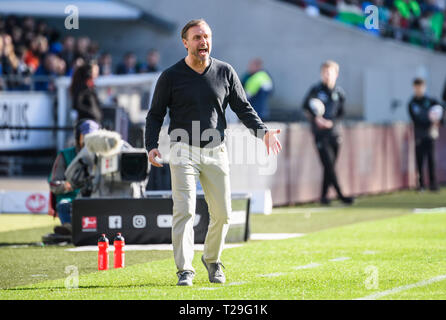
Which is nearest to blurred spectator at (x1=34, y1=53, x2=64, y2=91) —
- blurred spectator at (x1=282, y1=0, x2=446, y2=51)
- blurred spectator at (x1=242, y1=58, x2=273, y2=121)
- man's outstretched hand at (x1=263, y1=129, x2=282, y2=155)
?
blurred spectator at (x1=242, y1=58, x2=273, y2=121)

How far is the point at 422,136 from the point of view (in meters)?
22.3

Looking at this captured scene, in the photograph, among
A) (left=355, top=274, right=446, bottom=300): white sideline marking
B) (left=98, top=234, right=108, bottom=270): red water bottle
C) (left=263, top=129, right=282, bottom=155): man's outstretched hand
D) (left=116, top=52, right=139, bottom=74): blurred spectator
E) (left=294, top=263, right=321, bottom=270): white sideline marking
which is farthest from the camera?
(left=116, top=52, right=139, bottom=74): blurred spectator

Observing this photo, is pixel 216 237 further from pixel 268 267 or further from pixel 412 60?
pixel 412 60

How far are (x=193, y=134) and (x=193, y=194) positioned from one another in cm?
48

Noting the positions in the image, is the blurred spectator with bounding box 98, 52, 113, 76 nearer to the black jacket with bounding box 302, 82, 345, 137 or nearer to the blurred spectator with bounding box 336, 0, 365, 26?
the blurred spectator with bounding box 336, 0, 365, 26

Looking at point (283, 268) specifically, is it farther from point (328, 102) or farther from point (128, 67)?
point (128, 67)

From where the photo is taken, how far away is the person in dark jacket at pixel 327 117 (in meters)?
18.8

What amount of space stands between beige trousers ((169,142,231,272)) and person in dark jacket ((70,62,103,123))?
7.66m

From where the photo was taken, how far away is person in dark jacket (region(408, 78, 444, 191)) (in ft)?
72.5

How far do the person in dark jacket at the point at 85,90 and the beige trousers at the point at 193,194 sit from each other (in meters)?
7.66

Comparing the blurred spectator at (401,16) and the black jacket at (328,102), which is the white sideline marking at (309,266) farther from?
the blurred spectator at (401,16)

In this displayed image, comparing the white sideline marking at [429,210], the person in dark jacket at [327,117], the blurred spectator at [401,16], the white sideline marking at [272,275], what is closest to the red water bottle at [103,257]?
the white sideline marking at [272,275]

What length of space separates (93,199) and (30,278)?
265cm
